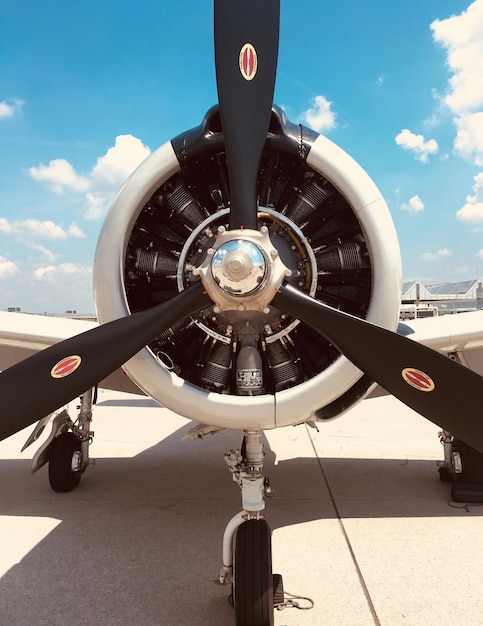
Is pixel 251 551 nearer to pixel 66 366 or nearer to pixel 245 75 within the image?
pixel 66 366

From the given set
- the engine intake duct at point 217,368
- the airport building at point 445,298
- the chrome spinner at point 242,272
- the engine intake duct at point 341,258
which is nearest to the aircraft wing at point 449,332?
the engine intake duct at point 341,258

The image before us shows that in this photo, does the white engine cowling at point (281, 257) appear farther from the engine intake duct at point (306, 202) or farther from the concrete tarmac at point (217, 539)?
the concrete tarmac at point (217, 539)

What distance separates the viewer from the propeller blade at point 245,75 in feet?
10.4

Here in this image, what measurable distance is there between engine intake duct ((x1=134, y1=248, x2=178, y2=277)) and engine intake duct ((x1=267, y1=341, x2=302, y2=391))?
0.85m

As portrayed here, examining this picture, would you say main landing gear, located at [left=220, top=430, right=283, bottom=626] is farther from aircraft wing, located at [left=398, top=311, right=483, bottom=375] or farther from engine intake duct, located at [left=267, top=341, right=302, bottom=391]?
aircraft wing, located at [left=398, top=311, right=483, bottom=375]

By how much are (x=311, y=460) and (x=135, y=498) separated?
2.57 meters

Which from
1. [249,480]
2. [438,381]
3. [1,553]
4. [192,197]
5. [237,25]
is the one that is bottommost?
[1,553]

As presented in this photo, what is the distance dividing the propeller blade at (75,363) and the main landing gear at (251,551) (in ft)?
3.22

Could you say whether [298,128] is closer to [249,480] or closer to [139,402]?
[249,480]

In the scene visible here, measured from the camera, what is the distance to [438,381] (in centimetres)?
278

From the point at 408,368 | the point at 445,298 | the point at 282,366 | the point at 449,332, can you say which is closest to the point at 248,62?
the point at 282,366

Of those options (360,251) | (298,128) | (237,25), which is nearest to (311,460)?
(360,251)

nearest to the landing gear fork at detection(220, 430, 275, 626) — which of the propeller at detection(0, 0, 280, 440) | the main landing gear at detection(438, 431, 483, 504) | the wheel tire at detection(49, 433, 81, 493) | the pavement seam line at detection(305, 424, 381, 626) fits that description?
the pavement seam line at detection(305, 424, 381, 626)

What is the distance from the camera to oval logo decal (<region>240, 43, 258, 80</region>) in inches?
127
